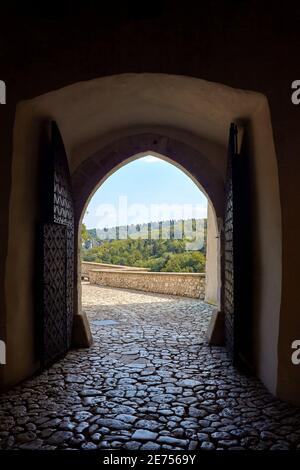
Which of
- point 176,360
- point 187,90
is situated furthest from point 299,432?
point 187,90

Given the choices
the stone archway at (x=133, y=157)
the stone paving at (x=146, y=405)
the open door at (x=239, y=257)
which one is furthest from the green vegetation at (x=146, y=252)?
→ the open door at (x=239, y=257)

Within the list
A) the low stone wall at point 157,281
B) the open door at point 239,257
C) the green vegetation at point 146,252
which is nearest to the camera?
the open door at point 239,257

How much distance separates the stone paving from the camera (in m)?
2.48

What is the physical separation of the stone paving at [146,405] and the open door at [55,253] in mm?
364

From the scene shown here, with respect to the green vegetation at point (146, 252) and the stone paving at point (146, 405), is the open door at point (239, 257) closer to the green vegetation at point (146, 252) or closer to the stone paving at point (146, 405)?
the stone paving at point (146, 405)

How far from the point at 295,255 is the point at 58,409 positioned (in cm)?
264

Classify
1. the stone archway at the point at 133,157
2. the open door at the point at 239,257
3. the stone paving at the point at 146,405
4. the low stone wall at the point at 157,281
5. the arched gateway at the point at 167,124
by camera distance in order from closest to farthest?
the stone paving at the point at 146,405
the arched gateway at the point at 167,124
the open door at the point at 239,257
the stone archway at the point at 133,157
the low stone wall at the point at 157,281

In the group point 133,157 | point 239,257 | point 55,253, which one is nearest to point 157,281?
point 133,157

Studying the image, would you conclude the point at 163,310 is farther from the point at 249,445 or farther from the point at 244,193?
the point at 249,445

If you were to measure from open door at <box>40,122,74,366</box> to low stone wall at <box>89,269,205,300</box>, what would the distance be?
18.4 feet

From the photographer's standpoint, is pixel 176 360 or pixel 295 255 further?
pixel 176 360

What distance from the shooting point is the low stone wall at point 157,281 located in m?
9.74

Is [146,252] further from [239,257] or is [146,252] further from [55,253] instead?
[239,257]

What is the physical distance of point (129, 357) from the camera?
442 centimetres
